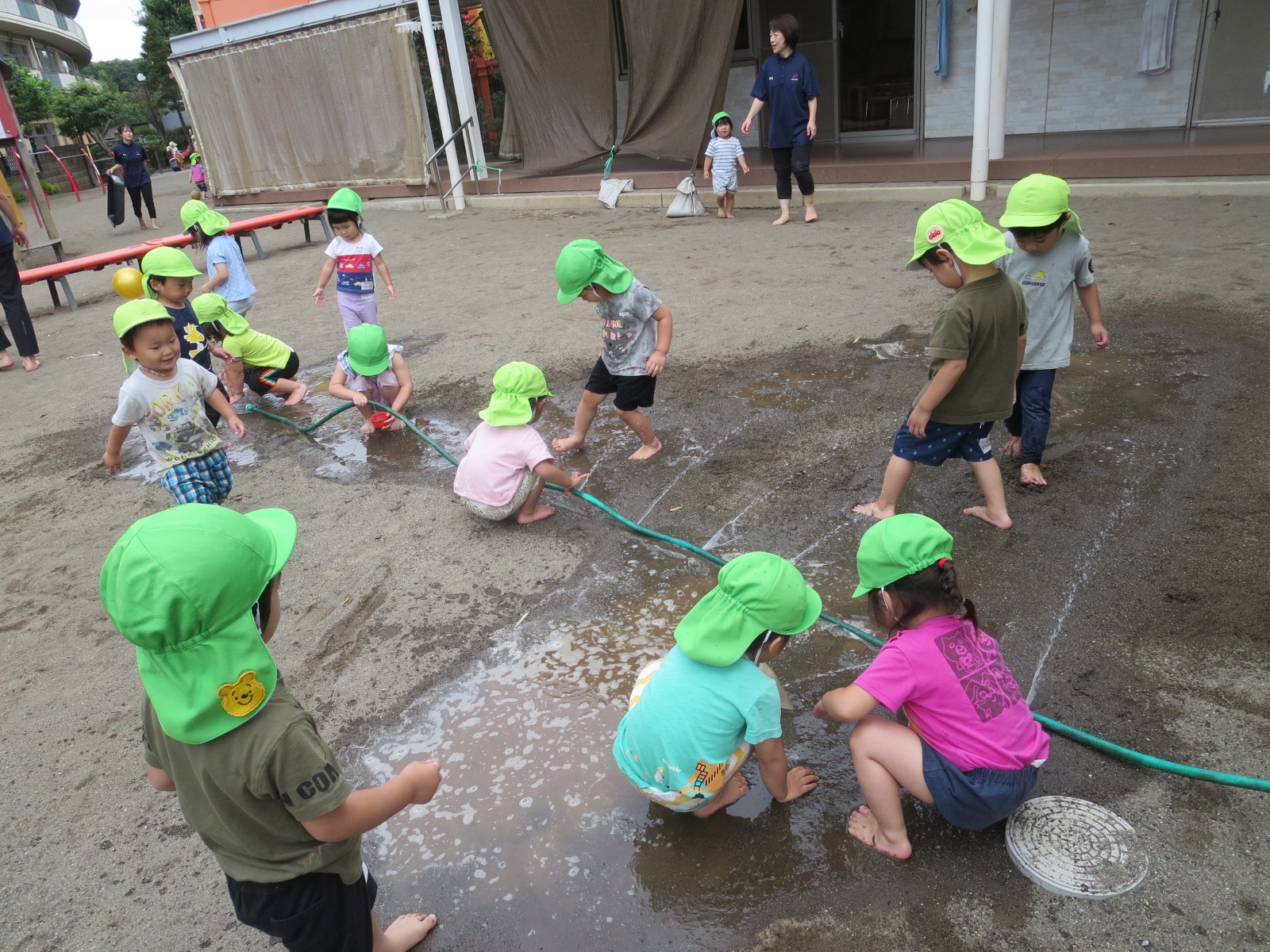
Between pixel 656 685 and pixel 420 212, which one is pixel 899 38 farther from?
pixel 656 685

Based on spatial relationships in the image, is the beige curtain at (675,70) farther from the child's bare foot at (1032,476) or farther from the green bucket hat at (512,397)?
the child's bare foot at (1032,476)

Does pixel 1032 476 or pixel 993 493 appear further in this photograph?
pixel 1032 476

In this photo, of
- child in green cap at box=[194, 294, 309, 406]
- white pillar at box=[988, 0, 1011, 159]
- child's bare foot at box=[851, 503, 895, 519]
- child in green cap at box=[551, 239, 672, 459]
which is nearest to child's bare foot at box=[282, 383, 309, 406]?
child in green cap at box=[194, 294, 309, 406]

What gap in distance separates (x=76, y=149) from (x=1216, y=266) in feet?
133

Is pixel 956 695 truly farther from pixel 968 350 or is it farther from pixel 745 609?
pixel 968 350

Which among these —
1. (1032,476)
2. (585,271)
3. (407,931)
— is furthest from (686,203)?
(407,931)

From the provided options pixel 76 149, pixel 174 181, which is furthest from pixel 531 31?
pixel 76 149

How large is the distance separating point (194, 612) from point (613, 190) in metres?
11.4

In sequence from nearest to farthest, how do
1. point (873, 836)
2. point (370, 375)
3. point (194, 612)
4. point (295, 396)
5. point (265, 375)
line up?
point (194, 612), point (873, 836), point (370, 375), point (265, 375), point (295, 396)

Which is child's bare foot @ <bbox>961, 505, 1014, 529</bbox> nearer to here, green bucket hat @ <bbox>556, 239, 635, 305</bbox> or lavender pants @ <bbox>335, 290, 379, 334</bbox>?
green bucket hat @ <bbox>556, 239, 635, 305</bbox>

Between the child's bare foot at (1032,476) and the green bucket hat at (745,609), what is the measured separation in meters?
2.19

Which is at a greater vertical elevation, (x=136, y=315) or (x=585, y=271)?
(x=136, y=315)

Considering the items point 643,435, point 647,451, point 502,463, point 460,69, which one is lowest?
point 647,451

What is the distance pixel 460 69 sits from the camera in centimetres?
1287
